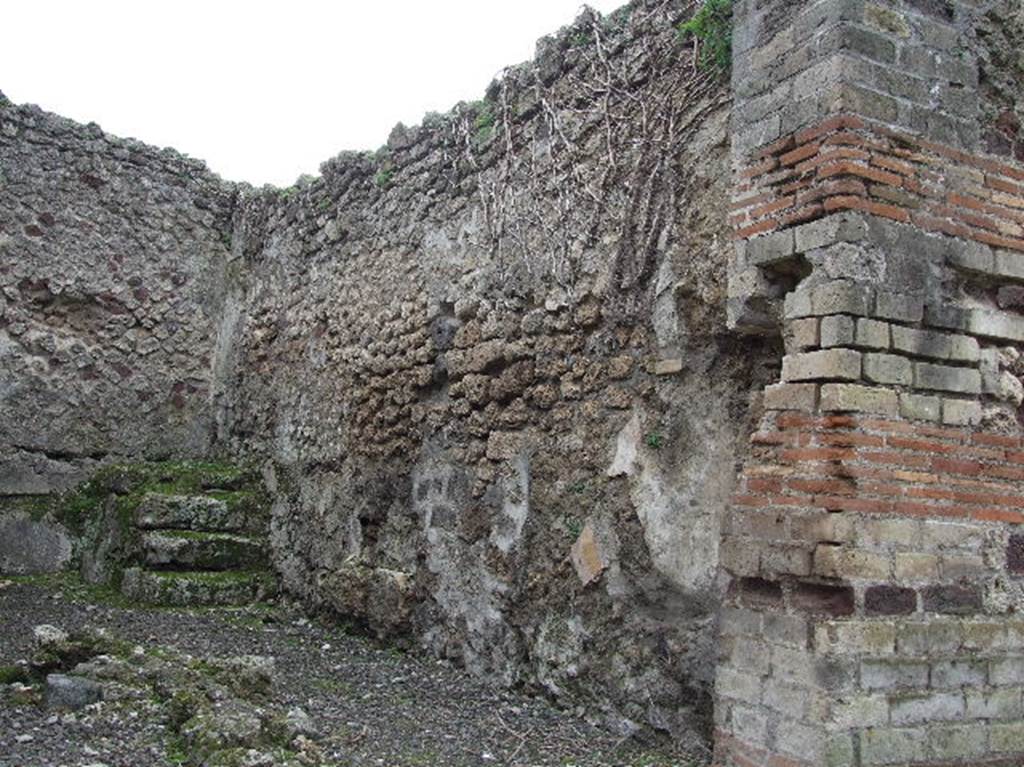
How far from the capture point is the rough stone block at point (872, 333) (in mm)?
3277

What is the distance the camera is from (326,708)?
4543 millimetres

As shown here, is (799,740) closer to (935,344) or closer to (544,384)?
(935,344)

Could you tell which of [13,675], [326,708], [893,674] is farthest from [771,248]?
[13,675]

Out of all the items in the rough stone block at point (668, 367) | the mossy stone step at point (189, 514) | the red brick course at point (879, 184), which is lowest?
the mossy stone step at point (189, 514)

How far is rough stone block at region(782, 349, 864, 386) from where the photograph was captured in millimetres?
3252

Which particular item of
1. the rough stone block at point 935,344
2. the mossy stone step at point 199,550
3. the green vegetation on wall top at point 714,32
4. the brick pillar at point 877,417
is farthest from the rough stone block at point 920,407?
the mossy stone step at point 199,550

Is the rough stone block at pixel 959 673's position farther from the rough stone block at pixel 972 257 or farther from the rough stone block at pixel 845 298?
the rough stone block at pixel 972 257

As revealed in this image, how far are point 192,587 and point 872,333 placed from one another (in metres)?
4.70

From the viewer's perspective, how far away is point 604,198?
4641 mm

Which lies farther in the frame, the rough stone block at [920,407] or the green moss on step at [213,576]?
the green moss on step at [213,576]

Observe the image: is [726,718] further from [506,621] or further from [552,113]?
[552,113]

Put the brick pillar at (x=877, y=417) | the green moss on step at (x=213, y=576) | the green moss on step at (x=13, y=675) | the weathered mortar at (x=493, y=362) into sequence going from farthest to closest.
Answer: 1. the green moss on step at (x=213, y=576)
2. the green moss on step at (x=13, y=675)
3. the weathered mortar at (x=493, y=362)
4. the brick pillar at (x=877, y=417)

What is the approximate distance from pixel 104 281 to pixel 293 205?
168cm

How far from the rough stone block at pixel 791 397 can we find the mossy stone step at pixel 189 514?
15.2ft
